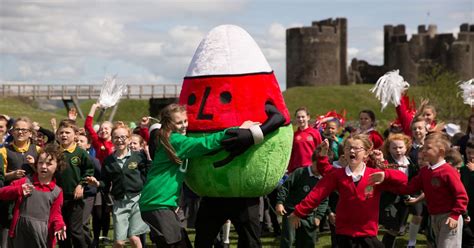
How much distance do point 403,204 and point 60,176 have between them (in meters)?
3.49

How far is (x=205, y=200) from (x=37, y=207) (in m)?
1.53

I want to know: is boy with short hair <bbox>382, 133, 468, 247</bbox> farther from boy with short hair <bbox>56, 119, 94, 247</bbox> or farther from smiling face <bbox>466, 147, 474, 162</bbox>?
boy with short hair <bbox>56, 119, 94, 247</bbox>

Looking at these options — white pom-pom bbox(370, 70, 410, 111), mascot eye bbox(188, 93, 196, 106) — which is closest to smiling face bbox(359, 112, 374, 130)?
white pom-pom bbox(370, 70, 410, 111)

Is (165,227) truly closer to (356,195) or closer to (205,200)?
(205,200)

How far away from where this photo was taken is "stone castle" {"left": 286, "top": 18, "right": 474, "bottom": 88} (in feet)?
220

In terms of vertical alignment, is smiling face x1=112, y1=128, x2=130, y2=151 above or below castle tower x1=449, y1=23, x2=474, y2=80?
below

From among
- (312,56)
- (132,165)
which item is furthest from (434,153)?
(312,56)

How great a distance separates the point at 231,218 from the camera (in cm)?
719

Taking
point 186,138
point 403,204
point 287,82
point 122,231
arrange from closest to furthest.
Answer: point 186,138
point 122,231
point 403,204
point 287,82

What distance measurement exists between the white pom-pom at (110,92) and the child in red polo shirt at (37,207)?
2.13 meters

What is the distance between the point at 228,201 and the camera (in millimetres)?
7148

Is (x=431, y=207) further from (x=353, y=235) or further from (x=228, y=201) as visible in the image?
(x=228, y=201)

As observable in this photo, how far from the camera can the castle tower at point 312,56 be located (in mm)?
67250

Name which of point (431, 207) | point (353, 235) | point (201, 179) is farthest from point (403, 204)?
point (201, 179)
